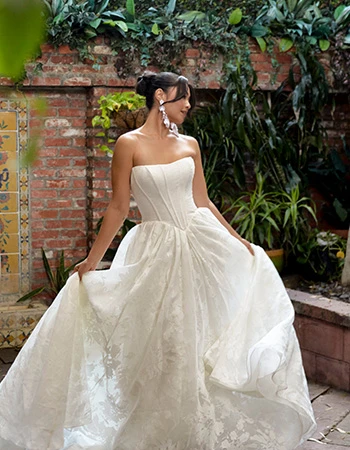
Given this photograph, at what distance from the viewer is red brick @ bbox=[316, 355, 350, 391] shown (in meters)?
3.80

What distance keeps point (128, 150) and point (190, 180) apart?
30cm

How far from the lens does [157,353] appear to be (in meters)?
2.72

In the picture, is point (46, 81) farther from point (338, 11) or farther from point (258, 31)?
point (338, 11)

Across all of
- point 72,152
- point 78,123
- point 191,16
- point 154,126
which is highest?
point 191,16

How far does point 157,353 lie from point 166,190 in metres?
0.66

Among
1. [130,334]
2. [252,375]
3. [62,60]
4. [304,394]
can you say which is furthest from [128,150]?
[62,60]

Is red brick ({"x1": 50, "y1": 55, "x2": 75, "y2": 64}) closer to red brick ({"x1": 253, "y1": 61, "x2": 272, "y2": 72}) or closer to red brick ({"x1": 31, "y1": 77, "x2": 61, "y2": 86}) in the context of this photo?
red brick ({"x1": 31, "y1": 77, "x2": 61, "y2": 86})

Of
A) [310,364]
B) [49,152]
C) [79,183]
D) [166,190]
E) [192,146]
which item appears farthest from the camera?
[79,183]

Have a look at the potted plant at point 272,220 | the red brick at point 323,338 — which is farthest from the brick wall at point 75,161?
the red brick at point 323,338

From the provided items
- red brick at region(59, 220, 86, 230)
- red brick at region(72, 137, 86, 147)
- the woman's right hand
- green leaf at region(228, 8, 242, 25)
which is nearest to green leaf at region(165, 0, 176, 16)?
green leaf at region(228, 8, 242, 25)

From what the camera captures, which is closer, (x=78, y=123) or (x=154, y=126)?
(x=154, y=126)

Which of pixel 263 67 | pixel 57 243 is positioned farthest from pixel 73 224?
pixel 263 67

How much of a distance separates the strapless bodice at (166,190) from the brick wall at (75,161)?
1.82 m

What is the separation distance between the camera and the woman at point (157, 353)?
267 centimetres
